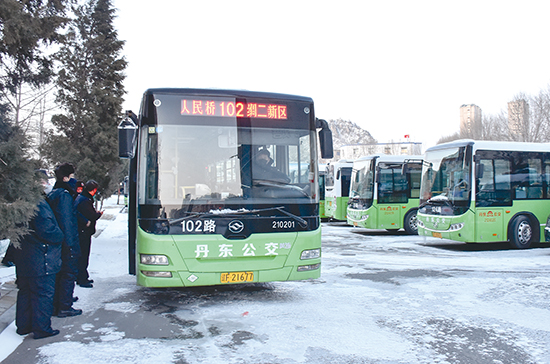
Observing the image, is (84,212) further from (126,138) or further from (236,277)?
(236,277)

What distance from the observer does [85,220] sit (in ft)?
25.5

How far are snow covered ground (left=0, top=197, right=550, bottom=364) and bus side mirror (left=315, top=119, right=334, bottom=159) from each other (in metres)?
2.06

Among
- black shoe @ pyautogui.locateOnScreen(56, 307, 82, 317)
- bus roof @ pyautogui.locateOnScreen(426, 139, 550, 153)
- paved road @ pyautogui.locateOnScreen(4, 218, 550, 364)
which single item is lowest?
paved road @ pyautogui.locateOnScreen(4, 218, 550, 364)

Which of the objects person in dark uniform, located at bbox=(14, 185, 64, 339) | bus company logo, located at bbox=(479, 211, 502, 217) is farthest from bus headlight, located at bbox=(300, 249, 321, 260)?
bus company logo, located at bbox=(479, 211, 502, 217)

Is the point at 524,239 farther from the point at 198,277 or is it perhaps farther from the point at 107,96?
the point at 107,96

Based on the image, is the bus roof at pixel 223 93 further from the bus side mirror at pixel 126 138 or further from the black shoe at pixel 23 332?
the black shoe at pixel 23 332

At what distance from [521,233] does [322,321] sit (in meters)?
9.43

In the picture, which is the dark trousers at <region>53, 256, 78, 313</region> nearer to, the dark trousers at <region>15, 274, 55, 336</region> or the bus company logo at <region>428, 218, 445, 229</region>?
the dark trousers at <region>15, 274, 55, 336</region>

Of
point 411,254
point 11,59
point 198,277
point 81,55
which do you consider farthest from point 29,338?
point 81,55

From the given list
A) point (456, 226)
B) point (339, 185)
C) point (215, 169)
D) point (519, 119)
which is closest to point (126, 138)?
point (215, 169)

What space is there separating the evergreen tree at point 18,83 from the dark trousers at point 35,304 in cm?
61

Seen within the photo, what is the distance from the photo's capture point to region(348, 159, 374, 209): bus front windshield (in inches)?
696

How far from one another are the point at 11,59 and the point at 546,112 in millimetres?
39902

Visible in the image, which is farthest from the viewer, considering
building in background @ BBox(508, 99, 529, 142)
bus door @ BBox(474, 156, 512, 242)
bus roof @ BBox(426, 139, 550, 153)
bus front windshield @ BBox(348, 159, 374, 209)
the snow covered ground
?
building in background @ BBox(508, 99, 529, 142)
